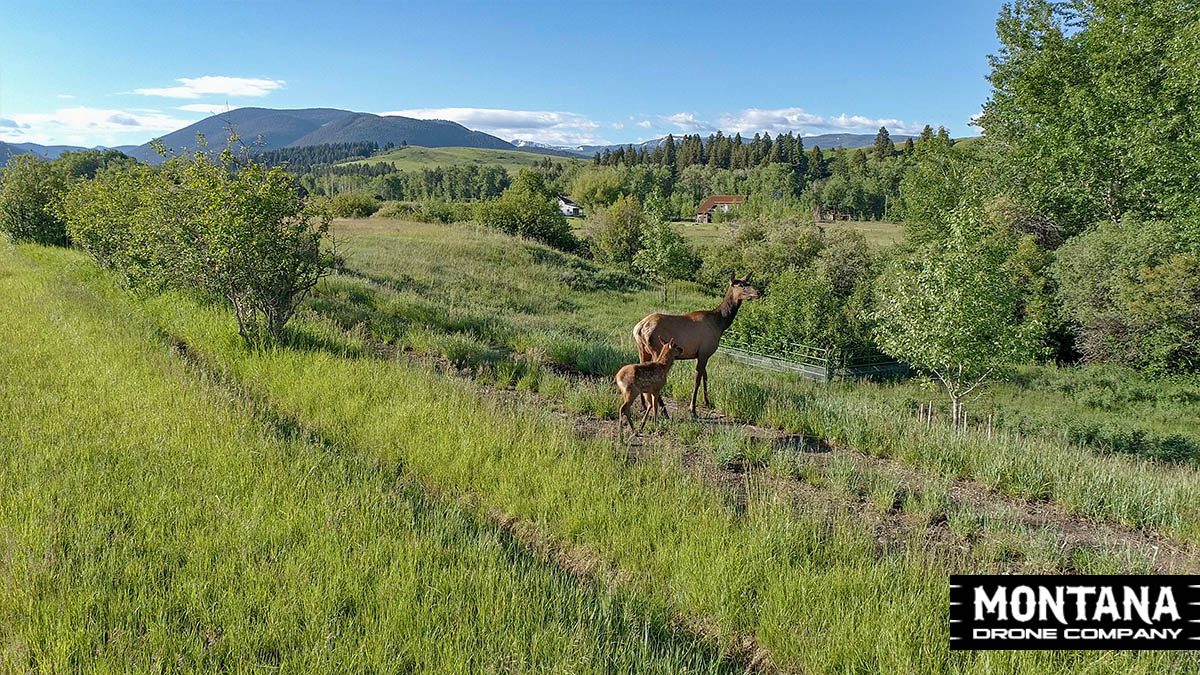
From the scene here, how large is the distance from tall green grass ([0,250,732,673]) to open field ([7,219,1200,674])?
0.07 ft

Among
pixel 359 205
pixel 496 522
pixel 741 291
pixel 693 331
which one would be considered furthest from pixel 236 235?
pixel 359 205

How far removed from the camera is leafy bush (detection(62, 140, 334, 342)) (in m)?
11.6

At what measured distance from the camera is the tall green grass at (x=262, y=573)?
338 centimetres

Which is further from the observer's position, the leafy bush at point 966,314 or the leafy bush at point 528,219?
the leafy bush at point 528,219

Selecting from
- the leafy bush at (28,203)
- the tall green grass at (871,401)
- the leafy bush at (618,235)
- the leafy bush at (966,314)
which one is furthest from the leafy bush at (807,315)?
the leafy bush at (28,203)

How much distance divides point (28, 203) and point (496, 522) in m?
41.5

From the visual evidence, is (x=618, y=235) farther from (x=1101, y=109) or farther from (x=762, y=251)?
(x=1101, y=109)

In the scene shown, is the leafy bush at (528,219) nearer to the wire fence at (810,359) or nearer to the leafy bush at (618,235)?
the leafy bush at (618,235)

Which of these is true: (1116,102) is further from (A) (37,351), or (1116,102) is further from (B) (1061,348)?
(A) (37,351)

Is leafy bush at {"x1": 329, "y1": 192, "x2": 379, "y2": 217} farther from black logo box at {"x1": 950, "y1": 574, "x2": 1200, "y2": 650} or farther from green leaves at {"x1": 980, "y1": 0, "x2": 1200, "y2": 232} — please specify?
black logo box at {"x1": 950, "y1": 574, "x2": 1200, "y2": 650}

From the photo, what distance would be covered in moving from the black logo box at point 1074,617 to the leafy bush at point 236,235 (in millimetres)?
12119

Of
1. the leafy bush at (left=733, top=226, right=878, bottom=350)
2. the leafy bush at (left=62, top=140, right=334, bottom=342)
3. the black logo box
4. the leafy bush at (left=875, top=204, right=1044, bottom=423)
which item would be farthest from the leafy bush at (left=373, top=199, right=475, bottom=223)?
the black logo box

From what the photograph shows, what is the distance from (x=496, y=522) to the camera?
552 cm

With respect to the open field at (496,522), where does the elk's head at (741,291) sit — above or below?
above
